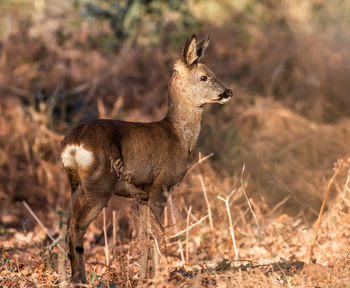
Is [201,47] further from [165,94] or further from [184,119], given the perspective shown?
[165,94]

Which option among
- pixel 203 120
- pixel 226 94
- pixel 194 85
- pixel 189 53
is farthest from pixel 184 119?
pixel 203 120

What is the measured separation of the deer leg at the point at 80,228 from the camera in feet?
13.6

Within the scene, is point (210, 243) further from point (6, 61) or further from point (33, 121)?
point (6, 61)

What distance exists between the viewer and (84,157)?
4176 millimetres

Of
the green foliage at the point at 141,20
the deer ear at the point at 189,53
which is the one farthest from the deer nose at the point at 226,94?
the green foliage at the point at 141,20

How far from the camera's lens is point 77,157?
4.20 meters

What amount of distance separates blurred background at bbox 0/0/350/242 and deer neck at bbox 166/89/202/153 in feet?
7.83

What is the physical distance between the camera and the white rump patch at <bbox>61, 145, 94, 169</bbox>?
417 centimetres

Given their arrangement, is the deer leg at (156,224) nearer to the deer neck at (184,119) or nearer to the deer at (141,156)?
the deer at (141,156)

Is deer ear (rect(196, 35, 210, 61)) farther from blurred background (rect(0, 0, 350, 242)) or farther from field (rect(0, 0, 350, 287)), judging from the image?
blurred background (rect(0, 0, 350, 242))

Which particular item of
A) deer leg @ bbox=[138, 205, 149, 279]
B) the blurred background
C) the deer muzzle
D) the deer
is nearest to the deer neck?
the deer

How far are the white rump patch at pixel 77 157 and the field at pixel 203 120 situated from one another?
1.27m

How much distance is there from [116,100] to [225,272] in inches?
267

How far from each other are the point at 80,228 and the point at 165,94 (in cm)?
684
